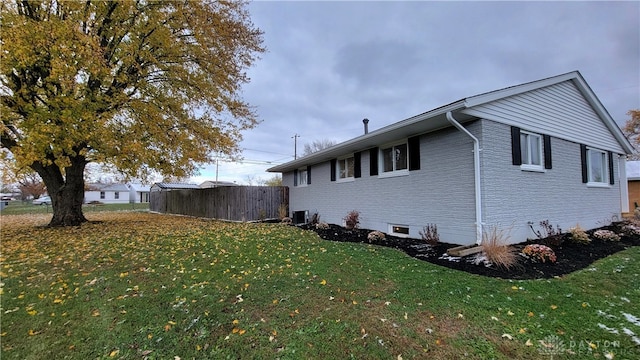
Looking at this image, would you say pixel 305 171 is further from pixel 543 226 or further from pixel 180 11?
pixel 543 226

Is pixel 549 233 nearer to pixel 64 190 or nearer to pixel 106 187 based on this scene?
pixel 64 190

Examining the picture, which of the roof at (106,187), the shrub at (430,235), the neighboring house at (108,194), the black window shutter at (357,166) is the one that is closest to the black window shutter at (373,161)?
the black window shutter at (357,166)

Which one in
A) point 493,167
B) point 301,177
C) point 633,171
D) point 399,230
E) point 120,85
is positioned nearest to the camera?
point 493,167

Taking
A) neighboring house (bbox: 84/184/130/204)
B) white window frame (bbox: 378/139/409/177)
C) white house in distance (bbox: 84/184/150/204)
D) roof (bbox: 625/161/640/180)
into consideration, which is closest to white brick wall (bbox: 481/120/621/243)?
white window frame (bbox: 378/139/409/177)

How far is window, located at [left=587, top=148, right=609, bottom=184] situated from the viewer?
983 cm


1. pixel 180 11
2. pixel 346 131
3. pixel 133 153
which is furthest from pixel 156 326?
pixel 346 131

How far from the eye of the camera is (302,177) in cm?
1459

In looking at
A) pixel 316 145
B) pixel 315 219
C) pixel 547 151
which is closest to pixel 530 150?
pixel 547 151

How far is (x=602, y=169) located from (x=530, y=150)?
5.85 m

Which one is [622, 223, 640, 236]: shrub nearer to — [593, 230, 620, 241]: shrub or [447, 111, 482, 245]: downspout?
[593, 230, 620, 241]: shrub

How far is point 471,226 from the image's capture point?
6363 mm

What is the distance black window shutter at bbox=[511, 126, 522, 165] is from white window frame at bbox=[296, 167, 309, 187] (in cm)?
884

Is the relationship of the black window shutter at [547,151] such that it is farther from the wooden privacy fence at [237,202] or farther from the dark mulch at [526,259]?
the wooden privacy fence at [237,202]

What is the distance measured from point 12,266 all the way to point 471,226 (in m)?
9.40
